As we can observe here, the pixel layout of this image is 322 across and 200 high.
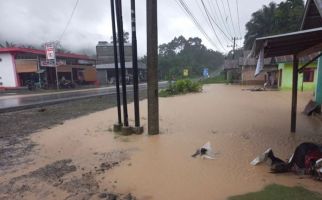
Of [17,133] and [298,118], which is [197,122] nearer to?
[298,118]

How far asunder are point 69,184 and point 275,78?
84.0 ft

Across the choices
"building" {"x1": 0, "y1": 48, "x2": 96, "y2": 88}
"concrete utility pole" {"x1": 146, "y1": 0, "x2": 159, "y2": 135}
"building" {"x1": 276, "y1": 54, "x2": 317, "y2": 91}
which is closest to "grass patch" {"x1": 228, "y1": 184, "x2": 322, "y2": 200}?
"concrete utility pole" {"x1": 146, "y1": 0, "x2": 159, "y2": 135}

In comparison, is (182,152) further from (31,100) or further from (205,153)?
(31,100)

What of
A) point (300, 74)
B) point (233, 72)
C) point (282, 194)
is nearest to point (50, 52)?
point (300, 74)

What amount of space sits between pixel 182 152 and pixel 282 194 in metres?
2.55

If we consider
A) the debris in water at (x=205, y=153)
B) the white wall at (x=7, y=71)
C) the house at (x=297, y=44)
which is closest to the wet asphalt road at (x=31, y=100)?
the white wall at (x=7, y=71)

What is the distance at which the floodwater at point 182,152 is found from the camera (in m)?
4.16

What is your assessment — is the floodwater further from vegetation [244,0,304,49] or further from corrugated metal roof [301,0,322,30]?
vegetation [244,0,304,49]

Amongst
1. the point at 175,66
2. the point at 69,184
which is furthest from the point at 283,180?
the point at 175,66

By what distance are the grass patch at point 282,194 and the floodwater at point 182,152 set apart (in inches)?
6.8

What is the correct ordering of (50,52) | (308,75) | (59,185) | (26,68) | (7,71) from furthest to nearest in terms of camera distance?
1. (26,68)
2. (7,71)
3. (50,52)
4. (308,75)
5. (59,185)

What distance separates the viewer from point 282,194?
12.2ft

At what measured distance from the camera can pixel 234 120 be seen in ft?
32.3

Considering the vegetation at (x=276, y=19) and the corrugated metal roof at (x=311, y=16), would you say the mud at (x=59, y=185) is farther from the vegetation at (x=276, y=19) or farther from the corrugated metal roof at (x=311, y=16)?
the vegetation at (x=276, y=19)
